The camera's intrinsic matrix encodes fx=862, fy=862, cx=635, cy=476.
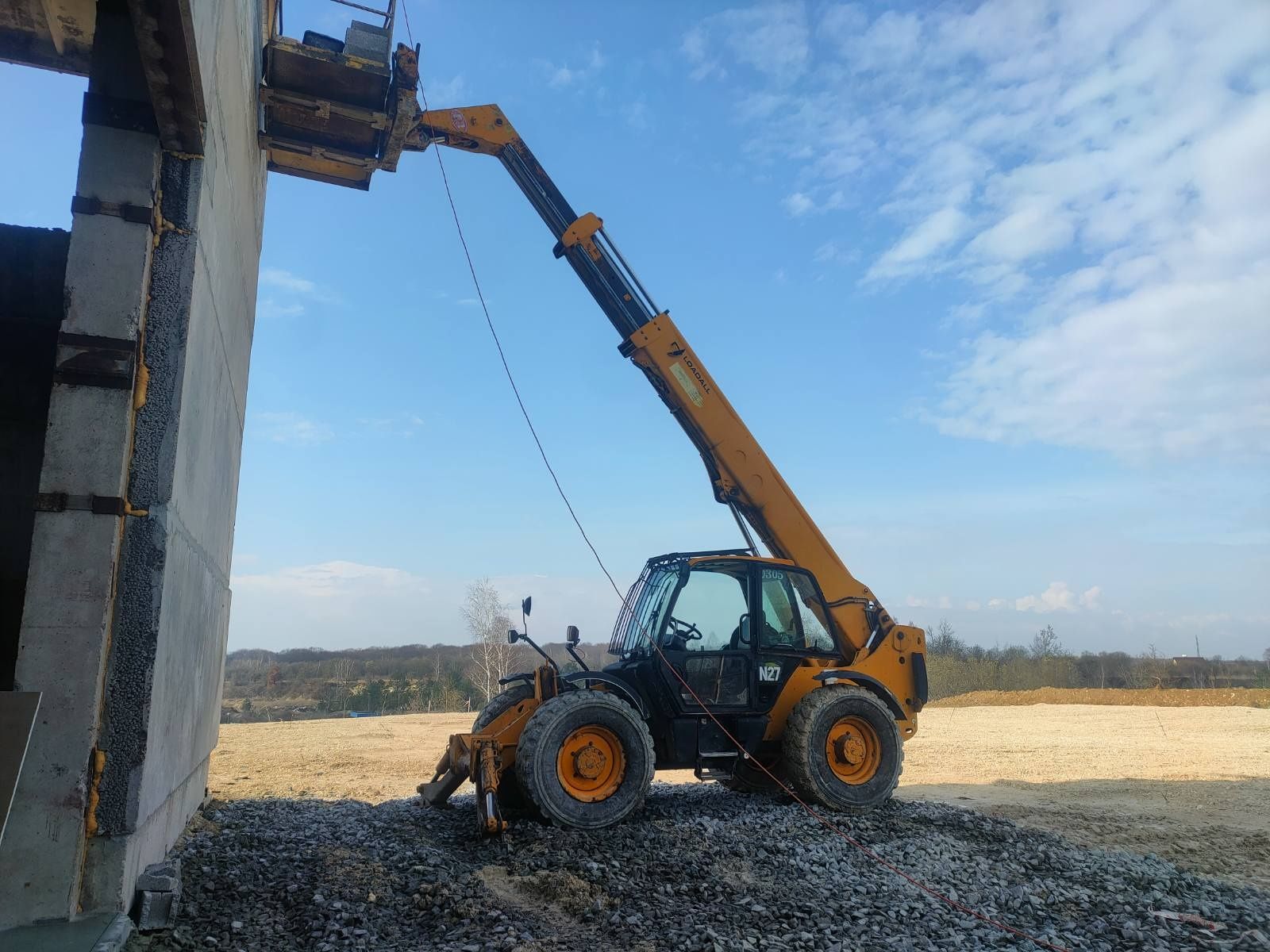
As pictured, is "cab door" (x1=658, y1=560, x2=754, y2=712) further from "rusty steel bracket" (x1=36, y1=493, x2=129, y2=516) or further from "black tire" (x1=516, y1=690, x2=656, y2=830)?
"rusty steel bracket" (x1=36, y1=493, x2=129, y2=516)

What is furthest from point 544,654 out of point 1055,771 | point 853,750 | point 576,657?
point 1055,771

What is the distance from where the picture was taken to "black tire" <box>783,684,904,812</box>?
743 centimetres

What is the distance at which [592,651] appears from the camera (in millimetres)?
10789

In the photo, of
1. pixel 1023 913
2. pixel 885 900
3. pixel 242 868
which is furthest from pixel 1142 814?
pixel 242 868

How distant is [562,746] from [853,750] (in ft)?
9.13

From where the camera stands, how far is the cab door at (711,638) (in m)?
7.53

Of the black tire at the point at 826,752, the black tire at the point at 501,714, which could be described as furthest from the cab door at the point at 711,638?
the black tire at the point at 501,714

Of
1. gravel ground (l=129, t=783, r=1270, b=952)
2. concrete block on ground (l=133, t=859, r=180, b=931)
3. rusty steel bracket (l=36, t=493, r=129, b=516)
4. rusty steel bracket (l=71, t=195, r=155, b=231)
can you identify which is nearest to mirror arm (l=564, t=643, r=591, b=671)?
gravel ground (l=129, t=783, r=1270, b=952)

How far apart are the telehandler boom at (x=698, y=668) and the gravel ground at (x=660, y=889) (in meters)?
0.45

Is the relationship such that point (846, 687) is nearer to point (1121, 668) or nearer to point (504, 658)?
point (504, 658)

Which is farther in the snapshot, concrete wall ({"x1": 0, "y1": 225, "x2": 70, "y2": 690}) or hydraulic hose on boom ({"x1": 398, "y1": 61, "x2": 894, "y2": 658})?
hydraulic hose on boom ({"x1": 398, "y1": 61, "x2": 894, "y2": 658})

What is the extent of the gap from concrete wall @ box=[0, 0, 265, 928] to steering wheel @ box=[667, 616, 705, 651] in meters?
4.04

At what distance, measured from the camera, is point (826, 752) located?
24.8 feet

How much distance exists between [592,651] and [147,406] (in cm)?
750
